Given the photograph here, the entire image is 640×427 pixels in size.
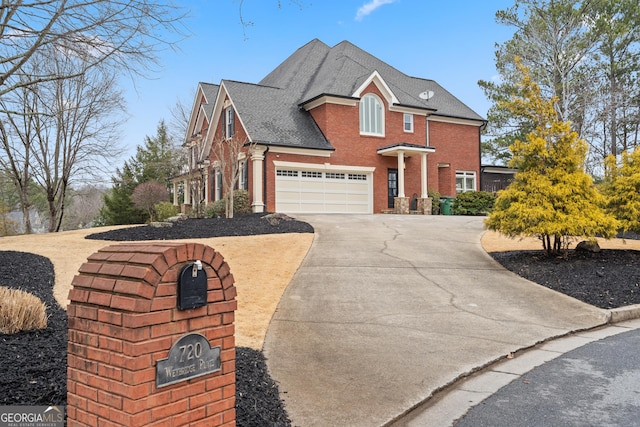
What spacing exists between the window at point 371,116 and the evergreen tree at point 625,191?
14.1m

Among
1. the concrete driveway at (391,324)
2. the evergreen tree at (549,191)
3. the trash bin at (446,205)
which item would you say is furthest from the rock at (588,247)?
the trash bin at (446,205)

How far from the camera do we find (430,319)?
7.09 meters

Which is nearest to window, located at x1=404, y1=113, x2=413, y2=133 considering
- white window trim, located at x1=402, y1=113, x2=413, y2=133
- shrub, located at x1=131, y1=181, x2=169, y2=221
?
white window trim, located at x1=402, y1=113, x2=413, y2=133

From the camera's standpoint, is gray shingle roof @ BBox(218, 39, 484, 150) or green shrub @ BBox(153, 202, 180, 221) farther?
green shrub @ BBox(153, 202, 180, 221)

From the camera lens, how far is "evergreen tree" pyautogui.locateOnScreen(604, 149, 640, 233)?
11156 millimetres

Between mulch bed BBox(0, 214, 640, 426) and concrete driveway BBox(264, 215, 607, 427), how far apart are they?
29 cm

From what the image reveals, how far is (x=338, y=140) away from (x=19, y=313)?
1969 cm

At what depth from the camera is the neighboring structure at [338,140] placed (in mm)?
22516

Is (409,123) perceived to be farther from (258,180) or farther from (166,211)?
(166,211)

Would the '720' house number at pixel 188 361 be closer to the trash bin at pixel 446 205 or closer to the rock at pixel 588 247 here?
the rock at pixel 588 247

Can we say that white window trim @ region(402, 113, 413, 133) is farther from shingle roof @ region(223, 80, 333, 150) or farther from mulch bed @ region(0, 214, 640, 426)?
mulch bed @ region(0, 214, 640, 426)

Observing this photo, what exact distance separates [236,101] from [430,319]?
19087 millimetres

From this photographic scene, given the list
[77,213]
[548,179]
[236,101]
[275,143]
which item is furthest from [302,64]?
[77,213]

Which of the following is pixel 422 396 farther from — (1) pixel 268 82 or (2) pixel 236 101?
(1) pixel 268 82
